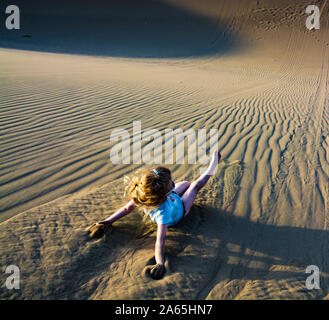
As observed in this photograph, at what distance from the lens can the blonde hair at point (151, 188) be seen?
1.64 metres

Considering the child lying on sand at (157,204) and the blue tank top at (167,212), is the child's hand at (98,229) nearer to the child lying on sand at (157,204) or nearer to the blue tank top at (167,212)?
the child lying on sand at (157,204)

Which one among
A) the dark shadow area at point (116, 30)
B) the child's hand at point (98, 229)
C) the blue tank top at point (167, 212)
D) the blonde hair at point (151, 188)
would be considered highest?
the dark shadow area at point (116, 30)

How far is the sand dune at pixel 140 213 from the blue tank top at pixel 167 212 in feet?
0.89

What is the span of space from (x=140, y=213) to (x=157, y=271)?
72cm

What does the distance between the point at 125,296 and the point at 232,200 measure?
1.58 m

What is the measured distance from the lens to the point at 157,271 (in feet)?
5.73

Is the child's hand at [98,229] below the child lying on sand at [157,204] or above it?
below

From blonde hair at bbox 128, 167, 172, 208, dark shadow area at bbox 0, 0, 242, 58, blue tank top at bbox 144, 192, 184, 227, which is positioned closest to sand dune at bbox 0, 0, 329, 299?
blue tank top at bbox 144, 192, 184, 227

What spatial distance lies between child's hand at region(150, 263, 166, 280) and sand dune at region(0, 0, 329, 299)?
0.05 metres

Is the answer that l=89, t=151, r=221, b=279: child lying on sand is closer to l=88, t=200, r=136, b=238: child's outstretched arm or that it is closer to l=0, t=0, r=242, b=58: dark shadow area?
l=88, t=200, r=136, b=238: child's outstretched arm

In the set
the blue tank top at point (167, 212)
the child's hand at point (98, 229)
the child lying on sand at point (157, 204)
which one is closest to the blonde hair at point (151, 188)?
the child lying on sand at point (157, 204)

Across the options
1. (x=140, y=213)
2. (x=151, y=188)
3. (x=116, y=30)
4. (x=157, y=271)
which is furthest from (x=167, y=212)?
(x=116, y=30)

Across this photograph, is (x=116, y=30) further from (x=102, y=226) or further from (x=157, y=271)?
(x=157, y=271)

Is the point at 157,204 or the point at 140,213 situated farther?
the point at 140,213
